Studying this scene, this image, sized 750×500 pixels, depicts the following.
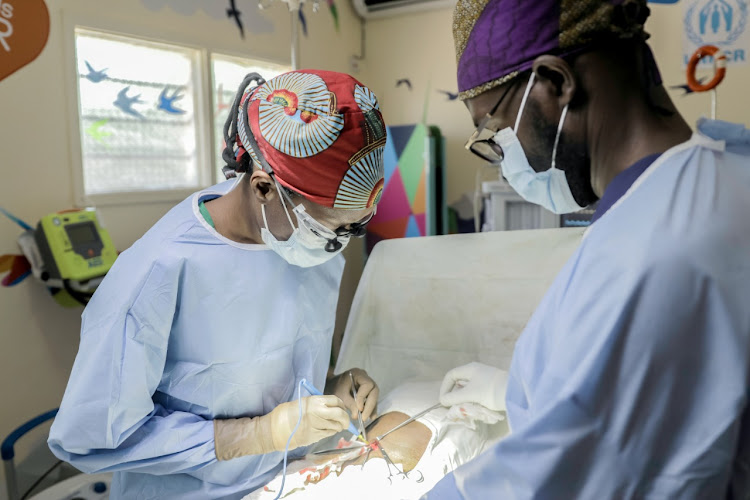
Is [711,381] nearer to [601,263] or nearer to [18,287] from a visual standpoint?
[601,263]

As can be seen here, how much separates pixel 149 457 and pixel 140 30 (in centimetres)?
235

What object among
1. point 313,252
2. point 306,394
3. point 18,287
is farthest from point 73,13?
point 306,394

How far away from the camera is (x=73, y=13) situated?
2582mm

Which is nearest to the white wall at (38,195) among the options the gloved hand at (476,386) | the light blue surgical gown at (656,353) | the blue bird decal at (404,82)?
the gloved hand at (476,386)

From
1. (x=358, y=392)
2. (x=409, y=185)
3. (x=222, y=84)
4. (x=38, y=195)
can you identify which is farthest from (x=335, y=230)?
(x=409, y=185)

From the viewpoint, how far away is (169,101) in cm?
318

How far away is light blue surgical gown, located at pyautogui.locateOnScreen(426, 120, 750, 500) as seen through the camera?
0.65m

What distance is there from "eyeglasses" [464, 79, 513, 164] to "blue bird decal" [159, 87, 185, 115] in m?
2.54

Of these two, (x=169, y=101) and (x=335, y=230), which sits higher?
(x=169, y=101)

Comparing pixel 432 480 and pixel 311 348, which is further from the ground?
pixel 311 348

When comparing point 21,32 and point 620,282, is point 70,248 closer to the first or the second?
point 21,32

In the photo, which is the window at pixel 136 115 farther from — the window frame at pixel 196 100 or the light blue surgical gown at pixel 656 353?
the light blue surgical gown at pixel 656 353

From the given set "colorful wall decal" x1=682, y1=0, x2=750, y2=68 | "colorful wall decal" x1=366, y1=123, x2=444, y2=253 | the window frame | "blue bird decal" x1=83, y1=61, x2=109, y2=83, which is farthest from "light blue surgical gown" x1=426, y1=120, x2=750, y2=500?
"colorful wall decal" x1=682, y1=0, x2=750, y2=68

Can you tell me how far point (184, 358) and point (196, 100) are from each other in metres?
2.36
